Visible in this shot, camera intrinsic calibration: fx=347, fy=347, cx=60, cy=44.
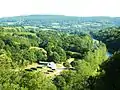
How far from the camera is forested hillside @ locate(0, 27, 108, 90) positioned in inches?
1772

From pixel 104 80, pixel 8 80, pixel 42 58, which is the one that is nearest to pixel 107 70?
pixel 104 80

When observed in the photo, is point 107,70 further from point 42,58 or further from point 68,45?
point 68,45

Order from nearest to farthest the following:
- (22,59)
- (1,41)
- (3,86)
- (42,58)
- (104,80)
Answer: (104,80) → (3,86) → (22,59) → (42,58) → (1,41)

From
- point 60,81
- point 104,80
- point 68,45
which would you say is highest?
point 104,80

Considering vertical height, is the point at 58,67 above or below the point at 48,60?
above

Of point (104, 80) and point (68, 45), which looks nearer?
point (104, 80)

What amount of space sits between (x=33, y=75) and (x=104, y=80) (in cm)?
1716

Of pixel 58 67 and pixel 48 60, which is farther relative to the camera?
pixel 48 60

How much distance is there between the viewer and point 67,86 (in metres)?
47.6

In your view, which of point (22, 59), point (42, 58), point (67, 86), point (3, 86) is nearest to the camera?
point (3, 86)

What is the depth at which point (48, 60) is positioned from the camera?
106000 mm

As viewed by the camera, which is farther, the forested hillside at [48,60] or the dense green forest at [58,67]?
the forested hillside at [48,60]

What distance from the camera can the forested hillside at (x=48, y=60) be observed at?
1772 inches

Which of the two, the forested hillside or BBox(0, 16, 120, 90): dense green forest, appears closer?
BBox(0, 16, 120, 90): dense green forest
